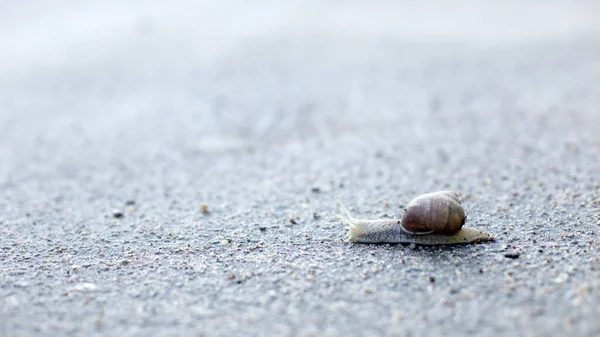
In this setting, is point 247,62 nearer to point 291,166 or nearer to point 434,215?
point 291,166

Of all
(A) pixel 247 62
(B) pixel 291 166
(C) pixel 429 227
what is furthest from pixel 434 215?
(A) pixel 247 62

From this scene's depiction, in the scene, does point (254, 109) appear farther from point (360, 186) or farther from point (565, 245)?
point (565, 245)

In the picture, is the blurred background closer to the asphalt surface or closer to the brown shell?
the asphalt surface

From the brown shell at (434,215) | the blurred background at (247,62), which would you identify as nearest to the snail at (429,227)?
the brown shell at (434,215)

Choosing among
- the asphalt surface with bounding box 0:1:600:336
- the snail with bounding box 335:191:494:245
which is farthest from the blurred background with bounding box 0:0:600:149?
the snail with bounding box 335:191:494:245

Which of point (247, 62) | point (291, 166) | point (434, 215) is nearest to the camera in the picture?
point (434, 215)

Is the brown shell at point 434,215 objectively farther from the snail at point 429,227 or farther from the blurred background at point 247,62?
the blurred background at point 247,62

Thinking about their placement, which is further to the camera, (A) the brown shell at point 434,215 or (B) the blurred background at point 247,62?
(B) the blurred background at point 247,62

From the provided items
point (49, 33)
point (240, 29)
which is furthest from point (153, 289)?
point (49, 33)
